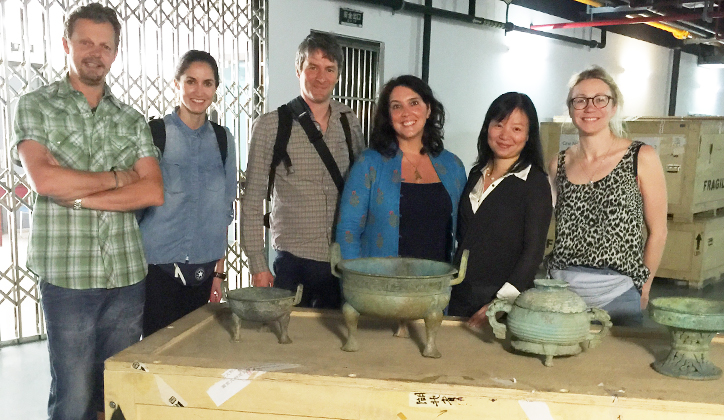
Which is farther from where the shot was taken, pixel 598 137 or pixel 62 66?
pixel 62 66

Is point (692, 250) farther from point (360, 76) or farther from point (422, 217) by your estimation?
point (422, 217)

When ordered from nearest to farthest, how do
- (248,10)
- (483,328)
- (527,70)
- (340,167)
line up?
1. (483,328)
2. (340,167)
3. (248,10)
4. (527,70)

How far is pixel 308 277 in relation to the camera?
244 cm

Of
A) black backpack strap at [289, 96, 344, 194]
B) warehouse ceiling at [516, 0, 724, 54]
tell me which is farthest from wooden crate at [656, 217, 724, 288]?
black backpack strap at [289, 96, 344, 194]

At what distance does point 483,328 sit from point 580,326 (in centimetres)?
40

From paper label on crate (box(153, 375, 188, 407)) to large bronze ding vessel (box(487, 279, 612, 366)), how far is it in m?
A: 0.85

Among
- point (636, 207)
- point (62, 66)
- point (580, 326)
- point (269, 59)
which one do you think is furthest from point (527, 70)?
point (580, 326)

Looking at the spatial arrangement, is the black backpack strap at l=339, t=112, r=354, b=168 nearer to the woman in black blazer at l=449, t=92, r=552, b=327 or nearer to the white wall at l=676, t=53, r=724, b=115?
the woman in black blazer at l=449, t=92, r=552, b=327

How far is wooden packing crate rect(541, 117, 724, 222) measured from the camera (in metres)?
5.18

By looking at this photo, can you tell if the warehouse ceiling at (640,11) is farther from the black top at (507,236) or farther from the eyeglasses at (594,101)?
the black top at (507,236)

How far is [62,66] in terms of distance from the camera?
3893 mm

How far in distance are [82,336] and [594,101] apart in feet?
5.99

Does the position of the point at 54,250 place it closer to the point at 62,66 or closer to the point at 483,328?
the point at 483,328

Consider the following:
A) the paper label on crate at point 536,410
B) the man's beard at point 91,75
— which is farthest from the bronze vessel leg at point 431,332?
the man's beard at point 91,75
